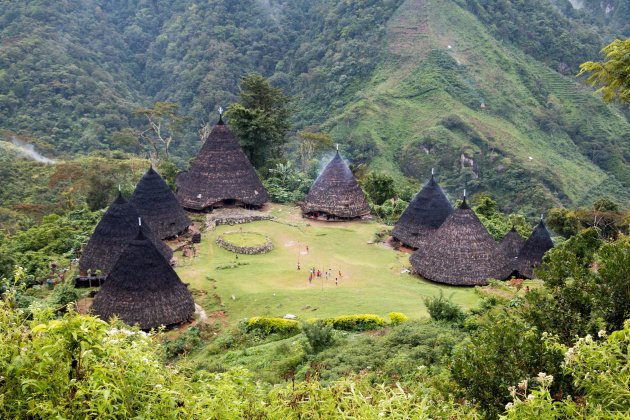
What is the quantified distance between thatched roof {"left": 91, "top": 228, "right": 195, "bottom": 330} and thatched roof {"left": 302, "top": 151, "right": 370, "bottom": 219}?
42.6 feet

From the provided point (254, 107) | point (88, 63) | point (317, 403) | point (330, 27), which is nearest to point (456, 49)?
point (330, 27)

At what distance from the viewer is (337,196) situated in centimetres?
2878

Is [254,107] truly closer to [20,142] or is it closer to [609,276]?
[20,142]

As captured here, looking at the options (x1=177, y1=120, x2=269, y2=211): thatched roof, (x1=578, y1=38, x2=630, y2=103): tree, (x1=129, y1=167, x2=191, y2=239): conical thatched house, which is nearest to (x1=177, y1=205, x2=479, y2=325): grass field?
(x1=129, y1=167, x2=191, y2=239): conical thatched house

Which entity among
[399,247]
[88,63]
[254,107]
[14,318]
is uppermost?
[88,63]

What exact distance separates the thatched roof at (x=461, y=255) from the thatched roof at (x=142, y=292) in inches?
374

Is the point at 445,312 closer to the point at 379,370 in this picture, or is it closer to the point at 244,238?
the point at 379,370

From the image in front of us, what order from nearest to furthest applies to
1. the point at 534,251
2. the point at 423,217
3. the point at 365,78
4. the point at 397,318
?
the point at 397,318 → the point at 534,251 → the point at 423,217 → the point at 365,78

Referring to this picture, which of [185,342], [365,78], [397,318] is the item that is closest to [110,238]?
[185,342]

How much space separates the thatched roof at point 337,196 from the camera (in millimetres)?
28656

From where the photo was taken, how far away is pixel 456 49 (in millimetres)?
65562

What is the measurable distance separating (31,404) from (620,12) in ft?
376

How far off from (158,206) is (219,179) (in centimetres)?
502

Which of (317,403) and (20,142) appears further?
(20,142)
